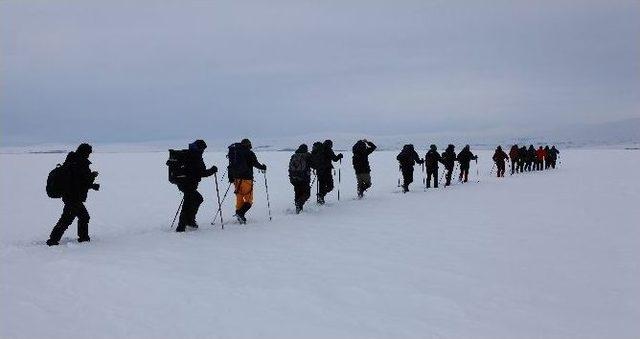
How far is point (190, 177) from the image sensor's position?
985 centimetres

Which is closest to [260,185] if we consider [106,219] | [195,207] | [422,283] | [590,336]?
[106,219]

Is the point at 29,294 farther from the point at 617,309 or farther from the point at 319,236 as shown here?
the point at 617,309

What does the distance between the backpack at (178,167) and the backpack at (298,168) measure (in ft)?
10.9

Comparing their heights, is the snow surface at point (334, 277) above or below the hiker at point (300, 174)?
below

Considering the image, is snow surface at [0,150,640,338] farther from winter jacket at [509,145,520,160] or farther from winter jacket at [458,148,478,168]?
winter jacket at [509,145,520,160]

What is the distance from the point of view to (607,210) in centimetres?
1298

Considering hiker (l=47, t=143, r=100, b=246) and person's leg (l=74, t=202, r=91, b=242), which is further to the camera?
person's leg (l=74, t=202, r=91, b=242)

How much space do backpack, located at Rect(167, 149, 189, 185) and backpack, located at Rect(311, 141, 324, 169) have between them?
14.5 feet

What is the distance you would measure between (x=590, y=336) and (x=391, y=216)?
22.7 feet

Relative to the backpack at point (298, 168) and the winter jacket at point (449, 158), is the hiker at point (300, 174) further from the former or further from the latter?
the winter jacket at point (449, 158)

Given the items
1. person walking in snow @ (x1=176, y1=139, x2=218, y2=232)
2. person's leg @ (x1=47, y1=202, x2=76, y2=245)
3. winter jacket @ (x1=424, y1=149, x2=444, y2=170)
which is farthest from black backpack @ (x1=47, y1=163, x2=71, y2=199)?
winter jacket @ (x1=424, y1=149, x2=444, y2=170)

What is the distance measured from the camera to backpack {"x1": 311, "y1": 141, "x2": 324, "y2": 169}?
13.6 metres

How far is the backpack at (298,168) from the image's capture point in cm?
1251

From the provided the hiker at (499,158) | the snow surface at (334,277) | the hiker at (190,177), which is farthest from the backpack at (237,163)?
the hiker at (499,158)
